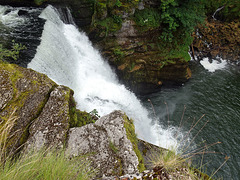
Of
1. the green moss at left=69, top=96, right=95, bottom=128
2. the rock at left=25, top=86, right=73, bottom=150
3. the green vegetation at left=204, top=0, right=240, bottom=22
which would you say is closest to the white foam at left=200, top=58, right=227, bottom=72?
the green vegetation at left=204, top=0, right=240, bottom=22

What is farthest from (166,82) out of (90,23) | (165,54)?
(90,23)

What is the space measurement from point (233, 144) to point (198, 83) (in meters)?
4.59

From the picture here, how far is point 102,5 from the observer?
27.6 ft

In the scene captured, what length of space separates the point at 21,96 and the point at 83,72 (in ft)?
15.7

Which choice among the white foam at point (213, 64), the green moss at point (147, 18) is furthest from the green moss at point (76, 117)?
the white foam at point (213, 64)

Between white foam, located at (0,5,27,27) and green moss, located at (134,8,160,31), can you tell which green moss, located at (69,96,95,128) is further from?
green moss, located at (134,8,160,31)

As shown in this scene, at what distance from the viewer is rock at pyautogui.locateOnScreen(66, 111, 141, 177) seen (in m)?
2.86

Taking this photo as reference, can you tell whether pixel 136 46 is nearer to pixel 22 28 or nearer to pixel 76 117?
pixel 22 28

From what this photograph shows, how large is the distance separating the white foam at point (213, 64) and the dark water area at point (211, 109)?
326 millimetres

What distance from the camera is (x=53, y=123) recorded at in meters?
3.32

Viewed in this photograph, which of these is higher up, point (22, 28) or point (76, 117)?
point (22, 28)

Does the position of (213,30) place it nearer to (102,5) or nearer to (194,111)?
(194,111)

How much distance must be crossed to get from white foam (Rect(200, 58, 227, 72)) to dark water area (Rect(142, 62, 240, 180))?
33 centimetres

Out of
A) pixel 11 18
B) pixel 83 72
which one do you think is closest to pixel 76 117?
pixel 83 72
